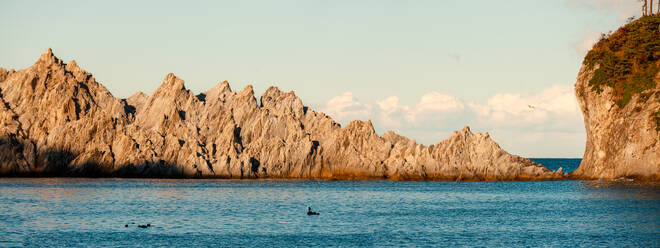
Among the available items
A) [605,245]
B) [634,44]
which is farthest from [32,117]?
[605,245]

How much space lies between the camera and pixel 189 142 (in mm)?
156000

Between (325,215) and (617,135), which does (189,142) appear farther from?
(617,135)

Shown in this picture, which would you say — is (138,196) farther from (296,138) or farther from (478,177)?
(478,177)

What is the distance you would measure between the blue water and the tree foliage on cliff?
18.6 m

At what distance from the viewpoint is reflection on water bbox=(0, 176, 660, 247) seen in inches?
2478

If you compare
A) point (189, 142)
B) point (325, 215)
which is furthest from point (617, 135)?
point (189, 142)

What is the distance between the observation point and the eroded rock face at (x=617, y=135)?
422ft

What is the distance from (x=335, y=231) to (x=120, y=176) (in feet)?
296

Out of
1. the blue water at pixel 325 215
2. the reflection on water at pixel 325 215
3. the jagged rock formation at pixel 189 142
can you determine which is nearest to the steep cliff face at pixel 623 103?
the blue water at pixel 325 215

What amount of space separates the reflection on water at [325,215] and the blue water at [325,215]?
0.30 feet

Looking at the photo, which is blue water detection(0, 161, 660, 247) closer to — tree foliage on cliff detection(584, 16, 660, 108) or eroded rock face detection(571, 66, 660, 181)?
eroded rock face detection(571, 66, 660, 181)

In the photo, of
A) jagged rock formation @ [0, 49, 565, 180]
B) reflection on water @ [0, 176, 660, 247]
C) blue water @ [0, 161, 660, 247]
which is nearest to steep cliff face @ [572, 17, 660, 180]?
blue water @ [0, 161, 660, 247]

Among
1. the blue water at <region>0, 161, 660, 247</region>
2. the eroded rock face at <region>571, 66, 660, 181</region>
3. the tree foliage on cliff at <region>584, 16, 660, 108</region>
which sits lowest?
the blue water at <region>0, 161, 660, 247</region>

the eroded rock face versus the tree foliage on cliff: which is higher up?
the tree foliage on cliff
